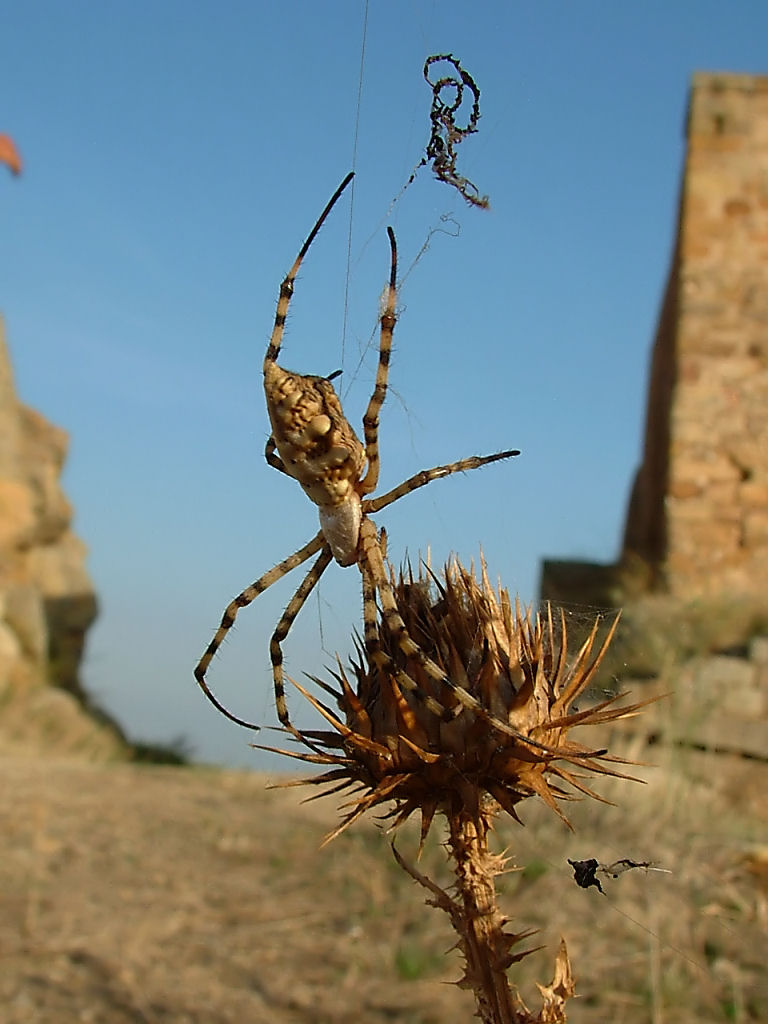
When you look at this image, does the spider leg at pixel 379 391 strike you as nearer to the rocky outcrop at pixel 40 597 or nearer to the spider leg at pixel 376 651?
the spider leg at pixel 376 651

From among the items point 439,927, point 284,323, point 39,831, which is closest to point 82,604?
point 39,831

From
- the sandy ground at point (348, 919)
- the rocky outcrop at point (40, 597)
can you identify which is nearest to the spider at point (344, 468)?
the sandy ground at point (348, 919)

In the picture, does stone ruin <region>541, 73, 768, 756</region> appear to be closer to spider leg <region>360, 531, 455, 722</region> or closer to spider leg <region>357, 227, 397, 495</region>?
spider leg <region>357, 227, 397, 495</region>

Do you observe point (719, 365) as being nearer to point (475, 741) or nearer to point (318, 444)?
point (318, 444)

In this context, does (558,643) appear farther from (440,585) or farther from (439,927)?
(439,927)

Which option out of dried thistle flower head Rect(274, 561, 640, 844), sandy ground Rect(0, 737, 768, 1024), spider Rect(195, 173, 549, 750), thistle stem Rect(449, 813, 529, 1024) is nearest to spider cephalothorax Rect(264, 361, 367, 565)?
spider Rect(195, 173, 549, 750)

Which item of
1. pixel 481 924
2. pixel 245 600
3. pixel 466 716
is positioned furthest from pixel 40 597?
pixel 481 924
